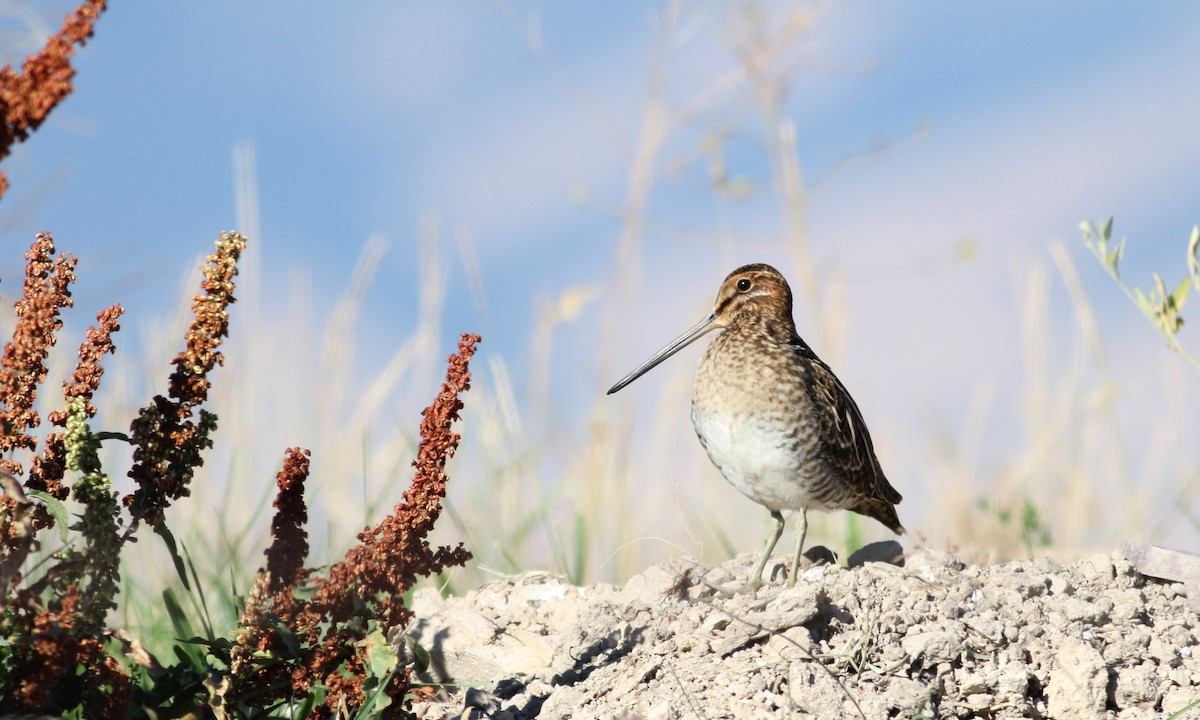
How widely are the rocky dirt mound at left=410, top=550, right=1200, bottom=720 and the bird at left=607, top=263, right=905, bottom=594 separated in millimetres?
510

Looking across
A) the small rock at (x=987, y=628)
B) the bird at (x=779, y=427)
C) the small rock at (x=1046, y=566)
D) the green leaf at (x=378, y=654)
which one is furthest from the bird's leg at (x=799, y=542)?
the green leaf at (x=378, y=654)

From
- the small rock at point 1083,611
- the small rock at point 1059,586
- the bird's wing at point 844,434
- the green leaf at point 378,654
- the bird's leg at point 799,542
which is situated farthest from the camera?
the bird's wing at point 844,434

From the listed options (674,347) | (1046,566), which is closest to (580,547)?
(674,347)

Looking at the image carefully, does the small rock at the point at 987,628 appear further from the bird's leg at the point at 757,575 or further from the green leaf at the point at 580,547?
the green leaf at the point at 580,547

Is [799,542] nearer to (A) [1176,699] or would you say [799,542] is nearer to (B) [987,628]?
(B) [987,628]

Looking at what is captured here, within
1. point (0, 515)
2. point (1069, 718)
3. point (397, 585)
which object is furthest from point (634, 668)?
point (0, 515)

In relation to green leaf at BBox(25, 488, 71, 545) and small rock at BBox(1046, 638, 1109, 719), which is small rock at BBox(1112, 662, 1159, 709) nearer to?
small rock at BBox(1046, 638, 1109, 719)

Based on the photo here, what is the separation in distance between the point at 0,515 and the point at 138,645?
0.52 metres

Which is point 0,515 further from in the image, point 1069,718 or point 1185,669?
point 1185,669

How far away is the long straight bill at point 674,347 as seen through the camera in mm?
5504

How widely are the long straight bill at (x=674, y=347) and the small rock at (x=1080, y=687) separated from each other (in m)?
2.27

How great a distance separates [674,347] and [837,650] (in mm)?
2301

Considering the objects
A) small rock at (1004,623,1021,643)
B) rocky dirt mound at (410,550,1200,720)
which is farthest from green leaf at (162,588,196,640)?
small rock at (1004,623,1021,643)

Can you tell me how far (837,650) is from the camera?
358 centimetres
